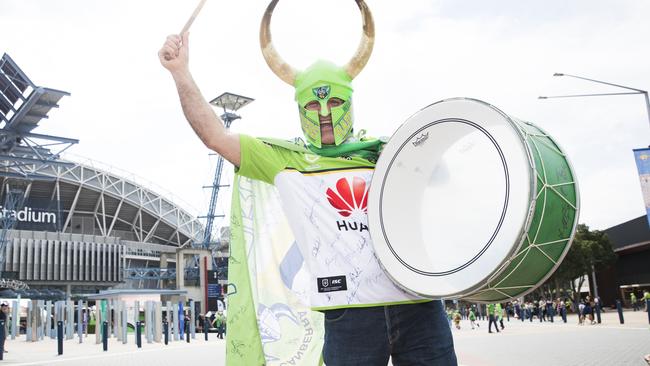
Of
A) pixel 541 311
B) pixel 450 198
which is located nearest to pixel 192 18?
pixel 450 198

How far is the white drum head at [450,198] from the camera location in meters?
2.39

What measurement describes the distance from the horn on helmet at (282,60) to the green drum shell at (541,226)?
Answer: 3.42 feet

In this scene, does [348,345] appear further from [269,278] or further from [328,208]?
[269,278]

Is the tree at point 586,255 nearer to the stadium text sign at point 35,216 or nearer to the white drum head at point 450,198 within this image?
the white drum head at point 450,198

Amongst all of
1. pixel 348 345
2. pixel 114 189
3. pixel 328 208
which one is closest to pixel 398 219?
pixel 328 208

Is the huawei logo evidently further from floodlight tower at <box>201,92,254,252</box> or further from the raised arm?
floodlight tower at <box>201,92,254,252</box>

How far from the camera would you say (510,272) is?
2354 millimetres

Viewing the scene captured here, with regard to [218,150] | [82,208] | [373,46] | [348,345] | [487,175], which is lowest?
[348,345]

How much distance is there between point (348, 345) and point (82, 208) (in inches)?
2758

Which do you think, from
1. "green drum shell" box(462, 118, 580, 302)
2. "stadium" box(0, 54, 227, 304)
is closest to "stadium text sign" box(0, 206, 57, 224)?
"stadium" box(0, 54, 227, 304)

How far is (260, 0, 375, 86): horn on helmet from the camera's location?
325 centimetres

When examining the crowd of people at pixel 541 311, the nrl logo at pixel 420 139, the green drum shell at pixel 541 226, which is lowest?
the crowd of people at pixel 541 311

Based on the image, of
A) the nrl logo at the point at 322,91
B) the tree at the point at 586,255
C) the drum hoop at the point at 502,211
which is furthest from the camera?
the tree at the point at 586,255

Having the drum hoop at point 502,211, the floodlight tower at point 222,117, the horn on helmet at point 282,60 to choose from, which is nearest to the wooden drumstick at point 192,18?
the horn on helmet at point 282,60
